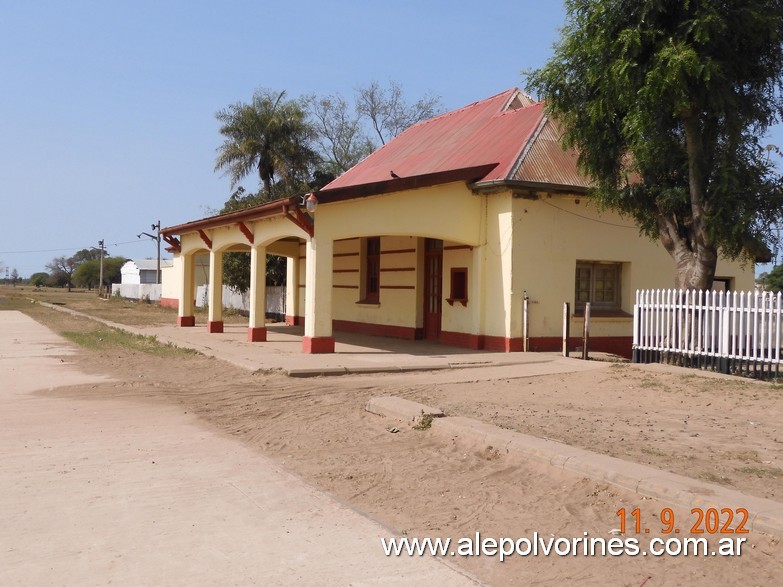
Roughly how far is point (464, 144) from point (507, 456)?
49.1 ft

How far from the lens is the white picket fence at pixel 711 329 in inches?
468

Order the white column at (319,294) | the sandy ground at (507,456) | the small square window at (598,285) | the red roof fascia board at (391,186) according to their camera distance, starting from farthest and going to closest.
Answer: the small square window at (598,285), the white column at (319,294), the red roof fascia board at (391,186), the sandy ground at (507,456)

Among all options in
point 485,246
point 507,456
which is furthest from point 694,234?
point 507,456

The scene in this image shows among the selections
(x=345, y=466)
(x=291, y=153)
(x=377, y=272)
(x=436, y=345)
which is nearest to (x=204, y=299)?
(x=291, y=153)

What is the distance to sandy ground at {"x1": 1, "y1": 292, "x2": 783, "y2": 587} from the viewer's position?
449cm

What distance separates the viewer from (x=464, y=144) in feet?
67.3

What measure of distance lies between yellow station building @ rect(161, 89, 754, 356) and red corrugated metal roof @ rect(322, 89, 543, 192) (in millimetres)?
67

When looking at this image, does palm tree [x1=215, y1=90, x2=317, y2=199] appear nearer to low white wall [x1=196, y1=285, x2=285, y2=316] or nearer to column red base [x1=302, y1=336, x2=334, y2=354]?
low white wall [x1=196, y1=285, x2=285, y2=316]

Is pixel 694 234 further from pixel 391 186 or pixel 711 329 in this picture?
pixel 391 186

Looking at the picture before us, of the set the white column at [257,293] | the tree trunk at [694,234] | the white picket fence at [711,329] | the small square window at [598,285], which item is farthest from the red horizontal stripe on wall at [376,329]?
the tree trunk at [694,234]

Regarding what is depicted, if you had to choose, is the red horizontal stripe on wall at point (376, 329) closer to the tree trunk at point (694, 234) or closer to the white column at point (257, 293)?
the white column at point (257, 293)

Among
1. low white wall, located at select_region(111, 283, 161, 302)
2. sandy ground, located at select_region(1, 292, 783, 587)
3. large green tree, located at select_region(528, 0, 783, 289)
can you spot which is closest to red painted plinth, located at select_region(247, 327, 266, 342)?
sandy ground, located at select_region(1, 292, 783, 587)

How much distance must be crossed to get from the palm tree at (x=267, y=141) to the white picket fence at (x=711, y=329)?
88.3 ft

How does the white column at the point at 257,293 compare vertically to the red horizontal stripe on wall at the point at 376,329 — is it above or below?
above
